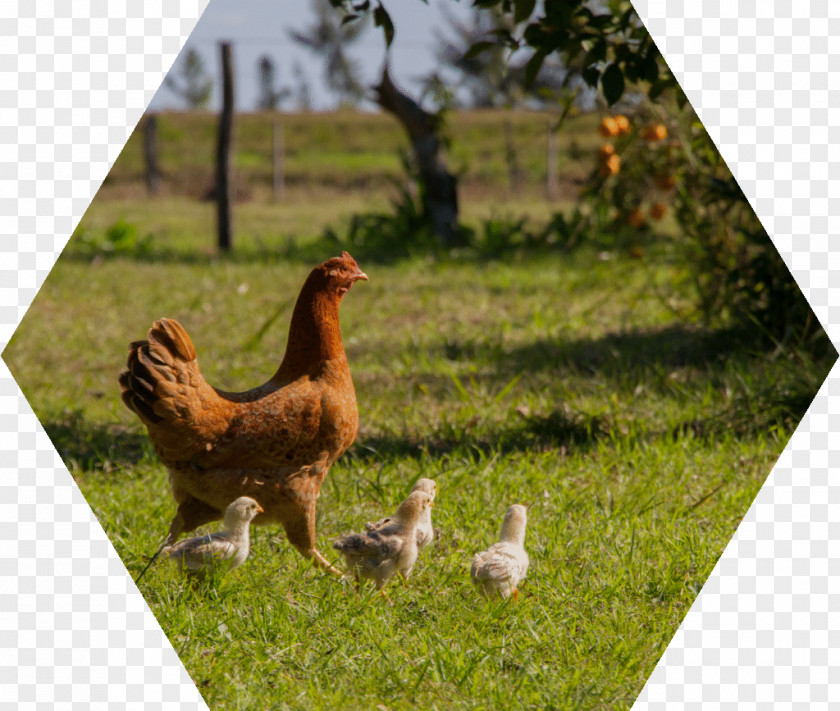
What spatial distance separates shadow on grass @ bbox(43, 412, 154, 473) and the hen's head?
1.50m

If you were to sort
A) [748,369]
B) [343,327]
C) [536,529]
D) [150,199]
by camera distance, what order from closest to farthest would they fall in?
[536,529] → [748,369] → [343,327] → [150,199]

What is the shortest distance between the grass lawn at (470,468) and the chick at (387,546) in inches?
3.6

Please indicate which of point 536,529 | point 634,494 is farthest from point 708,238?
point 536,529

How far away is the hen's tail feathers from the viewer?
2428 millimetres

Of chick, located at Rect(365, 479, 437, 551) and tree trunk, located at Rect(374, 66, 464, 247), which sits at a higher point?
chick, located at Rect(365, 479, 437, 551)

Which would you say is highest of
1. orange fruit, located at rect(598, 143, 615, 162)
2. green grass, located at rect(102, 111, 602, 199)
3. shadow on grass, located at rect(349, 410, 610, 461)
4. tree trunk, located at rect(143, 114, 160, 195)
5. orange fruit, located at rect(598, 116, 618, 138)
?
orange fruit, located at rect(598, 116, 618, 138)

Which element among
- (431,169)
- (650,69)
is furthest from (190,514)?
(431,169)

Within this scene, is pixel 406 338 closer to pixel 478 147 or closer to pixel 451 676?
pixel 451 676

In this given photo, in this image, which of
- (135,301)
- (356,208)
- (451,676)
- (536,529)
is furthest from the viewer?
(356,208)

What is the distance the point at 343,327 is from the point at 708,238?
2.49 metres

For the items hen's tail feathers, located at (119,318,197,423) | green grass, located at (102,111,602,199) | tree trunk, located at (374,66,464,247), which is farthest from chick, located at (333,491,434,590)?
green grass, located at (102,111,602,199)

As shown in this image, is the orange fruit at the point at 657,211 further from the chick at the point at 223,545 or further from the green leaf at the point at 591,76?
the chick at the point at 223,545

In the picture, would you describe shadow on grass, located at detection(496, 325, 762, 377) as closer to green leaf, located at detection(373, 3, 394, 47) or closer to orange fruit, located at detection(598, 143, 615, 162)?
orange fruit, located at detection(598, 143, 615, 162)

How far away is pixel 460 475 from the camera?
3.46m
